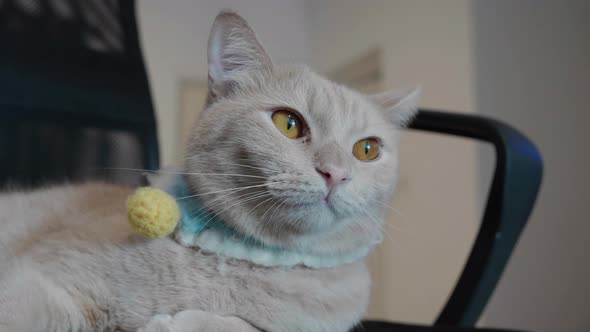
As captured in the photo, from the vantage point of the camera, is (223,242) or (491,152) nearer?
(223,242)

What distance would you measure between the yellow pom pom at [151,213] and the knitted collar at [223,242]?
5cm

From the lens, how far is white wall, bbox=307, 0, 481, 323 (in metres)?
1.70

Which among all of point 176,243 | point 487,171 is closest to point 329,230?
point 176,243

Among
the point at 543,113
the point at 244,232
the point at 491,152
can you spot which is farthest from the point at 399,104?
the point at 543,113

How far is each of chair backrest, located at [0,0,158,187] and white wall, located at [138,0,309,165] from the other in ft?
4.34

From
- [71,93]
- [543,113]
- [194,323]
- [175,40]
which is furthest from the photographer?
[175,40]

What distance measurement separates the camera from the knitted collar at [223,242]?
0.63m

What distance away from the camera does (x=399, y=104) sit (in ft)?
2.83

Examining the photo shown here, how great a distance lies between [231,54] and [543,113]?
1436 mm

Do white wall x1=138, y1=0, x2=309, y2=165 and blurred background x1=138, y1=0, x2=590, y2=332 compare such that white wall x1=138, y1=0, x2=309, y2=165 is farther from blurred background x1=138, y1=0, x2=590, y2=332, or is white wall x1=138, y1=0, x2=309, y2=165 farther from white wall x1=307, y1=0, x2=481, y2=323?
blurred background x1=138, y1=0, x2=590, y2=332

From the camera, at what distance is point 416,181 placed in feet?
6.50

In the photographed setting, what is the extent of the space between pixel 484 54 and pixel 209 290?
1.49 metres

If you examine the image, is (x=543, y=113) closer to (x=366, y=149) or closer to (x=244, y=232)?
(x=366, y=149)

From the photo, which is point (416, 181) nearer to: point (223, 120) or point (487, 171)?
point (487, 171)
